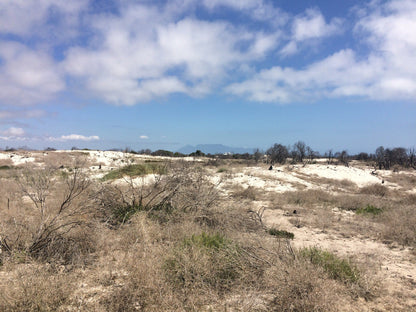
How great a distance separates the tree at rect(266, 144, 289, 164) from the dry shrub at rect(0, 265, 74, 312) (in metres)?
44.8

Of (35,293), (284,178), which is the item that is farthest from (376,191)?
(35,293)

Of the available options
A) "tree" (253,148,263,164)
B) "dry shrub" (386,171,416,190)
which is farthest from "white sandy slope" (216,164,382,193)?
"tree" (253,148,263,164)

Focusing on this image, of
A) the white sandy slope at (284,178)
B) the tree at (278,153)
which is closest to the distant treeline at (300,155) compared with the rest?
the tree at (278,153)

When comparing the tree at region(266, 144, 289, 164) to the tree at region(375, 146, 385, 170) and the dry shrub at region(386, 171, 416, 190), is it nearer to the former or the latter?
the tree at region(375, 146, 385, 170)

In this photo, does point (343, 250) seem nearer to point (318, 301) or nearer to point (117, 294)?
point (318, 301)

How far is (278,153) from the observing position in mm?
48188

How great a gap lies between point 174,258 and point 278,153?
1824 inches

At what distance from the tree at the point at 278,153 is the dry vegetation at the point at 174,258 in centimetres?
3919

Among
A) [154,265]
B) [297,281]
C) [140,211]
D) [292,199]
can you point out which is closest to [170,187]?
[140,211]

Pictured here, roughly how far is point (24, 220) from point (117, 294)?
11.7 feet

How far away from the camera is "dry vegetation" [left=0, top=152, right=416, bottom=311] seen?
11.1ft

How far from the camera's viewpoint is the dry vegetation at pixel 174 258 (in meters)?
3.39

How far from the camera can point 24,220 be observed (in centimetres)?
554

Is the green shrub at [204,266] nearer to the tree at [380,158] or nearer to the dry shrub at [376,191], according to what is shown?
the dry shrub at [376,191]
